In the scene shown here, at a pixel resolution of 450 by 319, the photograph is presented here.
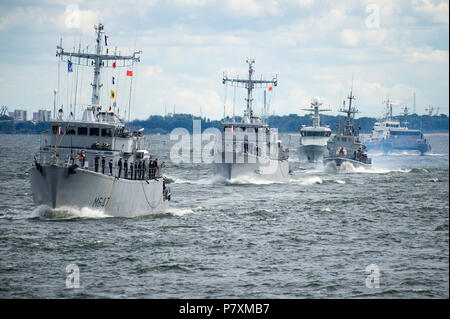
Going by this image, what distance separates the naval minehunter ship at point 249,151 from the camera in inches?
2987

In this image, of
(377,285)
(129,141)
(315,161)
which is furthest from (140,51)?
(315,161)

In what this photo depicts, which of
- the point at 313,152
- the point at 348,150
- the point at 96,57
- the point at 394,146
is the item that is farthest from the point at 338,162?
the point at 394,146

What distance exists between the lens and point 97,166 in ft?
139

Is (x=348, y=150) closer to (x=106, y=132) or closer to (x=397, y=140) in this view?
(x=106, y=132)

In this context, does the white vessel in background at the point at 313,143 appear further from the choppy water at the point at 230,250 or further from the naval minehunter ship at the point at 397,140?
the choppy water at the point at 230,250

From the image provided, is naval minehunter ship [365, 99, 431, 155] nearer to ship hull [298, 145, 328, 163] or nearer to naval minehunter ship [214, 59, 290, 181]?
ship hull [298, 145, 328, 163]

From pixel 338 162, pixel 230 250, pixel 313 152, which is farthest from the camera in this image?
pixel 313 152

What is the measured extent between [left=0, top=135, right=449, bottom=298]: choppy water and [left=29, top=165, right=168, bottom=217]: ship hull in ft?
2.24

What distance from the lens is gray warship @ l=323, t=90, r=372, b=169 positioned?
4136 inches

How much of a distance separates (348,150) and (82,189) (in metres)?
75.4

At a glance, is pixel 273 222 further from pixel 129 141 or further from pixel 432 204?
pixel 432 204

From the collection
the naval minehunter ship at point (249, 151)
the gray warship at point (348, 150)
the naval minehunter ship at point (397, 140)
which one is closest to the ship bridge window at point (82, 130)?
the naval minehunter ship at point (249, 151)

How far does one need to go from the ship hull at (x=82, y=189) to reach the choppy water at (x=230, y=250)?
0.68 meters

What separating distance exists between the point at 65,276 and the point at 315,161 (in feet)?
356
